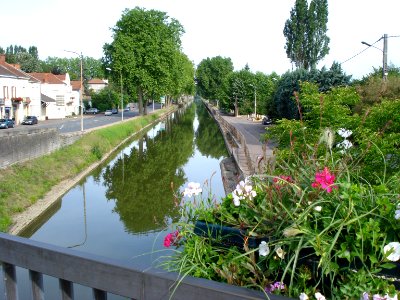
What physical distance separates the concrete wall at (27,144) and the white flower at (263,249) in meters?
20.0

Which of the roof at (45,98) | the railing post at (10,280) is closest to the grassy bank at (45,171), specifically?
the railing post at (10,280)

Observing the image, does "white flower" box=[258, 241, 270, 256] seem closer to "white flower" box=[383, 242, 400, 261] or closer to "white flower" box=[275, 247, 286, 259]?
"white flower" box=[275, 247, 286, 259]

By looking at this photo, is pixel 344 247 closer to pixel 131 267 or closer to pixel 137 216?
pixel 131 267

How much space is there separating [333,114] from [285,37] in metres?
55.1

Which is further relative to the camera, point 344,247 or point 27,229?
point 27,229

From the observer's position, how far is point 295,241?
174cm

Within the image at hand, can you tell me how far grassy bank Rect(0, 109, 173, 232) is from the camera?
1719 centimetres

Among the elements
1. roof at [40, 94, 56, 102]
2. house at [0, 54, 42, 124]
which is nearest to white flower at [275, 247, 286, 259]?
house at [0, 54, 42, 124]

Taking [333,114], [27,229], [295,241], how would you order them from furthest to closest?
[27,229] → [333,114] → [295,241]

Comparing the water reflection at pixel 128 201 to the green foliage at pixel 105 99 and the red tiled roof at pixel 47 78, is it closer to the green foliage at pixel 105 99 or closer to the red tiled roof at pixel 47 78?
the red tiled roof at pixel 47 78

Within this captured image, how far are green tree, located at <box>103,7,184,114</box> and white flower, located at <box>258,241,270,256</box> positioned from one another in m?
52.5

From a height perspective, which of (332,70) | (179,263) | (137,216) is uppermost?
(332,70)

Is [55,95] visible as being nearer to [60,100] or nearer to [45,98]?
[60,100]

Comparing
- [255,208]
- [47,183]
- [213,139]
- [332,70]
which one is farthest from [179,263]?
[213,139]
